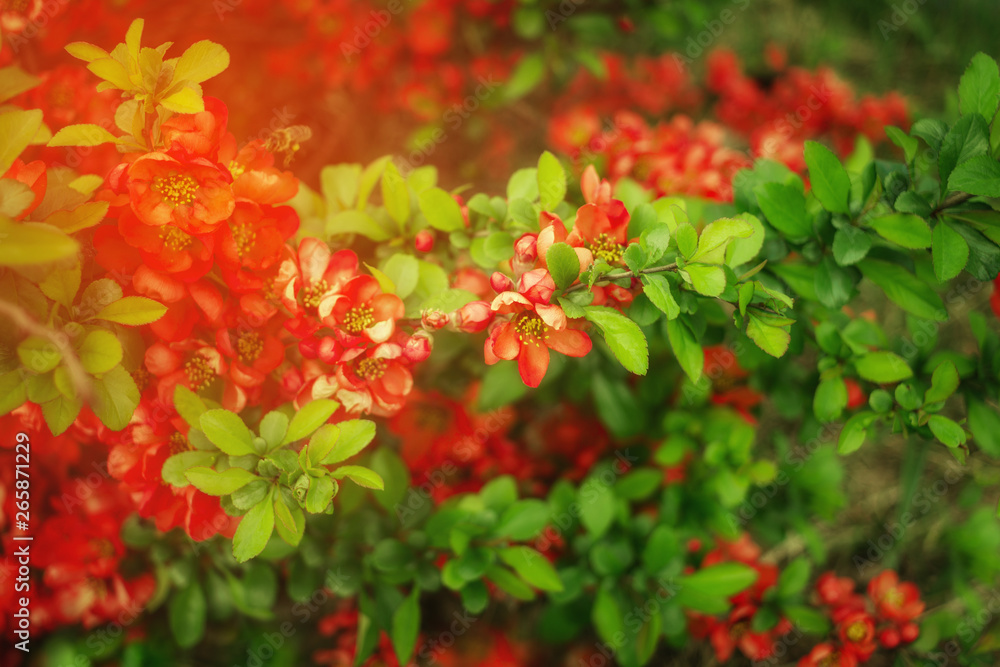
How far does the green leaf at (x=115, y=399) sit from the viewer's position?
2.43 feet

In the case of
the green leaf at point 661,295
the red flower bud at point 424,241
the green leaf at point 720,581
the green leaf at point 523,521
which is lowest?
the green leaf at point 720,581

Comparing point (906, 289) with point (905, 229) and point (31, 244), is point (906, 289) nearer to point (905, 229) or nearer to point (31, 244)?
point (905, 229)

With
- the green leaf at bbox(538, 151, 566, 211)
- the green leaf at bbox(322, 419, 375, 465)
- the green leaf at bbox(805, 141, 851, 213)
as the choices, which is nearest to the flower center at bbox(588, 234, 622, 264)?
the green leaf at bbox(538, 151, 566, 211)

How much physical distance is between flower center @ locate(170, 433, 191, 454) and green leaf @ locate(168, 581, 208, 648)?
1.34ft

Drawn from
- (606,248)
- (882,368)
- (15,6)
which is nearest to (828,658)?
(882,368)

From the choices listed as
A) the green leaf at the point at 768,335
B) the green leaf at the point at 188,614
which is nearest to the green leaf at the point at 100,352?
the green leaf at the point at 188,614

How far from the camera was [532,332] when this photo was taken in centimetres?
Answer: 80

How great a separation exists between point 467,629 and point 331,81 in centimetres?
190

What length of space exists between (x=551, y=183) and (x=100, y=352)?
0.65 metres

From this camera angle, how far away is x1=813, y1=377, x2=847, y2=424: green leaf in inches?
38.1

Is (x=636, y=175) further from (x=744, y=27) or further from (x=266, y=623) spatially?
(x=744, y=27)

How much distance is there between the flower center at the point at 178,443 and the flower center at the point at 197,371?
0.10 m

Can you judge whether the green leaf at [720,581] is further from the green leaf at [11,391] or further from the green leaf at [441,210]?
the green leaf at [11,391]

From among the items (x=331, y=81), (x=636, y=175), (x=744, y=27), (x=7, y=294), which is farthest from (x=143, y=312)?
(x=744, y=27)
